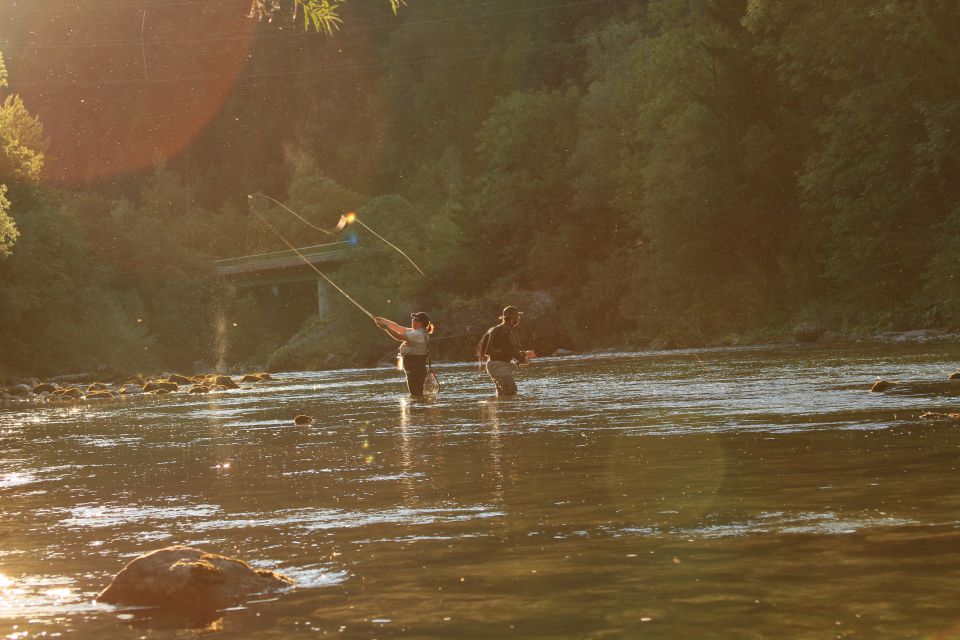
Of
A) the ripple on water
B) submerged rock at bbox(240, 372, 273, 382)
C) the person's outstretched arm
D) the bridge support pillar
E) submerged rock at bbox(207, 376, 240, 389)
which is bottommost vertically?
submerged rock at bbox(240, 372, 273, 382)

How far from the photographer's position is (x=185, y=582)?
835 cm

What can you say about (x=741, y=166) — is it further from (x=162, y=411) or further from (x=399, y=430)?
(x=399, y=430)

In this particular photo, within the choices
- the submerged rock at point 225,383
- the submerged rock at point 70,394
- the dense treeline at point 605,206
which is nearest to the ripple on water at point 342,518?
the submerged rock at point 70,394

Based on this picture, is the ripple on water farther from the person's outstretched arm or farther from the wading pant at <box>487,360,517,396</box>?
the wading pant at <box>487,360,517,396</box>

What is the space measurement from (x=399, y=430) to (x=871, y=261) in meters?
36.3

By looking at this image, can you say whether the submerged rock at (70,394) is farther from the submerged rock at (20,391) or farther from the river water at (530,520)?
the river water at (530,520)

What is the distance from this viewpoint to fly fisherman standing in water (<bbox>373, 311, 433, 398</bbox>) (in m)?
27.8

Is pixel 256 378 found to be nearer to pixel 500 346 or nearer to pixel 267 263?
pixel 500 346

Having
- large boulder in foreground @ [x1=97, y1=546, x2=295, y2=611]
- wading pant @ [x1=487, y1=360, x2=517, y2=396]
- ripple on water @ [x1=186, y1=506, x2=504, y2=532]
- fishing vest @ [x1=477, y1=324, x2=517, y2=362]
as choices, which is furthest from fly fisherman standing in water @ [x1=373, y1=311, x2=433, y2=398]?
large boulder in foreground @ [x1=97, y1=546, x2=295, y2=611]

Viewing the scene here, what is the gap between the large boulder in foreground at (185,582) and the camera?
8.34m

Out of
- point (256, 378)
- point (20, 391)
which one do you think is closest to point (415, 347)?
point (20, 391)

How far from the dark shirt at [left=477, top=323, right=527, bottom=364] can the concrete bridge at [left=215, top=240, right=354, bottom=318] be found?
67.2m

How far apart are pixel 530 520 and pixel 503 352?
16766mm

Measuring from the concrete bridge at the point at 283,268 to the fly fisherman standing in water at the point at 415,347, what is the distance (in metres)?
65.5
